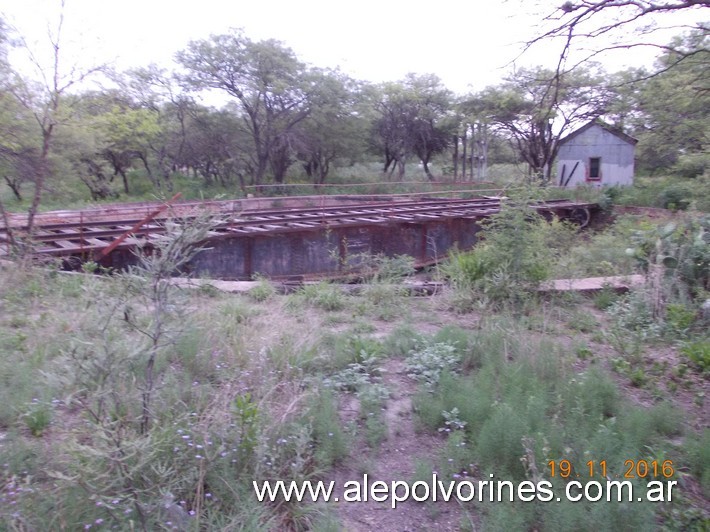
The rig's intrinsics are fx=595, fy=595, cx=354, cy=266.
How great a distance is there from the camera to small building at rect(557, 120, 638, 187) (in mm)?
36312

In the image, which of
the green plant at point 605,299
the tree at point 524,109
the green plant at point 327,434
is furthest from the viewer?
the tree at point 524,109

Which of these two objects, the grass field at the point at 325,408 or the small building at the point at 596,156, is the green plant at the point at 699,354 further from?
the small building at the point at 596,156

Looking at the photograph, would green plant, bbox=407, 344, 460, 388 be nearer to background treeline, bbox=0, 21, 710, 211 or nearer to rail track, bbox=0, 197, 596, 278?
rail track, bbox=0, 197, 596, 278

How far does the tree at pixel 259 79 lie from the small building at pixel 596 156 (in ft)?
57.3

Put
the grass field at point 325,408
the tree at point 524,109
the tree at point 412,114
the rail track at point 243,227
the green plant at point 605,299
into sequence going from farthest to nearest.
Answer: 1. the tree at point 412,114
2. the tree at point 524,109
3. the rail track at point 243,227
4. the green plant at point 605,299
5. the grass field at point 325,408

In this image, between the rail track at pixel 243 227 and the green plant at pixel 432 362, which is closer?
the green plant at pixel 432 362

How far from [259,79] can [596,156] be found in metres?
21.5

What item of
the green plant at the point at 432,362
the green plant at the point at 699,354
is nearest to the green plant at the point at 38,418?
the green plant at the point at 432,362

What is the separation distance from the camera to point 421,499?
3.82m

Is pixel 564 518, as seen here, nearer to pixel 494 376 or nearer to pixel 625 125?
pixel 494 376
